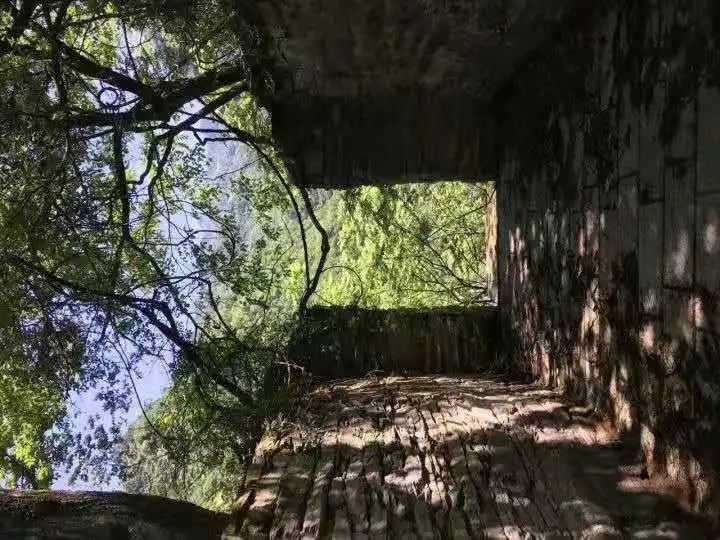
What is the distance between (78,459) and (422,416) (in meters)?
4.36

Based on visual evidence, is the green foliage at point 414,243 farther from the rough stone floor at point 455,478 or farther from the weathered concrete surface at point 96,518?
the weathered concrete surface at point 96,518

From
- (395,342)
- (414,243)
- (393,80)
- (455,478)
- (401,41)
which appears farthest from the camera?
(414,243)

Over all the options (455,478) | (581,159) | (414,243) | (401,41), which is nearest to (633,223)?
(581,159)

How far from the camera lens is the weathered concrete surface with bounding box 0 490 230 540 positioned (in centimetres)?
274

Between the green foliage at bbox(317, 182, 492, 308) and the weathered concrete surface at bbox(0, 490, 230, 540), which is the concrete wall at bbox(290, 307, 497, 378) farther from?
the green foliage at bbox(317, 182, 492, 308)

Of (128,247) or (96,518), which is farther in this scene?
(128,247)

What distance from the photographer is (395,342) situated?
18.4 feet

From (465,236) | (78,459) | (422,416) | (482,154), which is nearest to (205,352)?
(78,459)

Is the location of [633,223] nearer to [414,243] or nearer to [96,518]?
[96,518]

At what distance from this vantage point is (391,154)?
17.8ft

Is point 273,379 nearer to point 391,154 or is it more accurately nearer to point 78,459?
point 391,154

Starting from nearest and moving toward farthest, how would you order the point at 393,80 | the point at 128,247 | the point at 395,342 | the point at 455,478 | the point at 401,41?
the point at 455,478 < the point at 401,41 < the point at 393,80 < the point at 395,342 < the point at 128,247

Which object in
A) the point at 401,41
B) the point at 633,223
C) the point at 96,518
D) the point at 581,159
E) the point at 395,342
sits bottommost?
the point at 96,518

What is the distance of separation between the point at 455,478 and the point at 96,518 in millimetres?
1624
